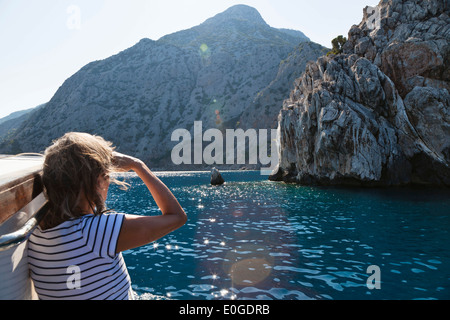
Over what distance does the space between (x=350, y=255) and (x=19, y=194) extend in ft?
41.0

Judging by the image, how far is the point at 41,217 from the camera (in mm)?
2021

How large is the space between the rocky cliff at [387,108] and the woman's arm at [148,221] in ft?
144

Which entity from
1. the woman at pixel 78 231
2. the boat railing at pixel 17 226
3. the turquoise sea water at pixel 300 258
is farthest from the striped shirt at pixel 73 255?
the turquoise sea water at pixel 300 258

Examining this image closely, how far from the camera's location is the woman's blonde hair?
212 centimetres

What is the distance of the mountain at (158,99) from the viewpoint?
6176 inches

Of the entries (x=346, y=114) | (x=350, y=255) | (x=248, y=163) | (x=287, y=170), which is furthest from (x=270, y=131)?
(x=350, y=255)

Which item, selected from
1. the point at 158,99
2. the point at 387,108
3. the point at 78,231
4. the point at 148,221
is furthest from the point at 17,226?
the point at 158,99

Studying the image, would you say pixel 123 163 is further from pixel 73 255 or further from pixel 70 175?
pixel 73 255

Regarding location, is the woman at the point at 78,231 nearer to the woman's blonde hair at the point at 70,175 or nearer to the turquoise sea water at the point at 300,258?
the woman's blonde hair at the point at 70,175

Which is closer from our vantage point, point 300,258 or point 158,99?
point 300,258

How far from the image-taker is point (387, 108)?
44.0m

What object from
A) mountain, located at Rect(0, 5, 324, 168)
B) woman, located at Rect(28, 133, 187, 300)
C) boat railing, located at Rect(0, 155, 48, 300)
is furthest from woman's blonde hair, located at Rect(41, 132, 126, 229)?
mountain, located at Rect(0, 5, 324, 168)

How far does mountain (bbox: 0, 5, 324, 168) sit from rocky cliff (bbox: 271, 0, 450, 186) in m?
97.6

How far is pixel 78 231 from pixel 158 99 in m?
189
